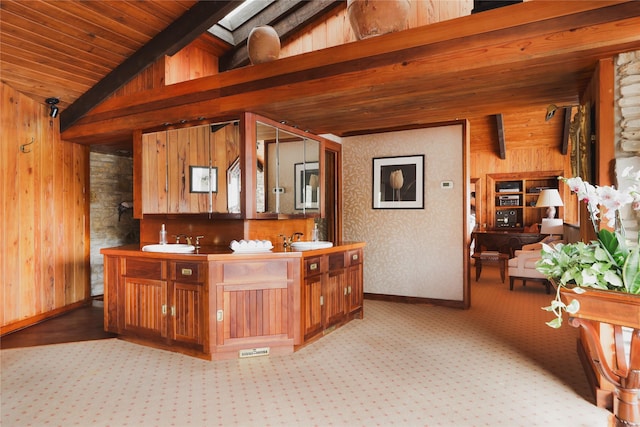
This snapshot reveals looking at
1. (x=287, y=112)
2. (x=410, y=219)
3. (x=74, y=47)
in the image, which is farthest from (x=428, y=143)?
(x=74, y=47)

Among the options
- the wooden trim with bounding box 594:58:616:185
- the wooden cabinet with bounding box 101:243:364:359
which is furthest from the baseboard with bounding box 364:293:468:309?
the wooden trim with bounding box 594:58:616:185

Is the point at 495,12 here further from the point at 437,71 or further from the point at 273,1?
the point at 273,1

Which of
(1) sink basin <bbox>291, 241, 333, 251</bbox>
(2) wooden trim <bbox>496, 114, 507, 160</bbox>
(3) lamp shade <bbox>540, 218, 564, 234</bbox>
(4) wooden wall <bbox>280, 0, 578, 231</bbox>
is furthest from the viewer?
(4) wooden wall <bbox>280, 0, 578, 231</bbox>

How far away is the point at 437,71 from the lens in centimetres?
281

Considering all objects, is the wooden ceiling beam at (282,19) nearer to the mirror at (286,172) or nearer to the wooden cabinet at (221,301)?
the mirror at (286,172)

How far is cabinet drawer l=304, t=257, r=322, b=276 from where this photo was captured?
11.6ft

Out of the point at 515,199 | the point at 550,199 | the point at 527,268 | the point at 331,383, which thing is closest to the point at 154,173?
the point at 331,383

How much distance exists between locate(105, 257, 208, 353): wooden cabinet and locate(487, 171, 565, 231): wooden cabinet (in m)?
7.36

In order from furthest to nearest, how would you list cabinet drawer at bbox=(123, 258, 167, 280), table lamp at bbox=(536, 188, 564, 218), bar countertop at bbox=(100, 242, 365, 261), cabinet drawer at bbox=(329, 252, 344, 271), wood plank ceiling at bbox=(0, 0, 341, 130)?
table lamp at bbox=(536, 188, 564, 218) → cabinet drawer at bbox=(329, 252, 344, 271) → cabinet drawer at bbox=(123, 258, 167, 280) → wood plank ceiling at bbox=(0, 0, 341, 130) → bar countertop at bbox=(100, 242, 365, 261)

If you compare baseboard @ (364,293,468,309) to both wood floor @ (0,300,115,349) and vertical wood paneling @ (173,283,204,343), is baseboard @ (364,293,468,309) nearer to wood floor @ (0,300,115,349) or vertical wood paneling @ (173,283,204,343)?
vertical wood paneling @ (173,283,204,343)

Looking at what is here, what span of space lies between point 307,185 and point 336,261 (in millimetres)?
1046

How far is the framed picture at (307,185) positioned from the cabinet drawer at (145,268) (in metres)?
1.56

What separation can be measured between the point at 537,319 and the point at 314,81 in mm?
3517

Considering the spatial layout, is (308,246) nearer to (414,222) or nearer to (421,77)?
(421,77)
